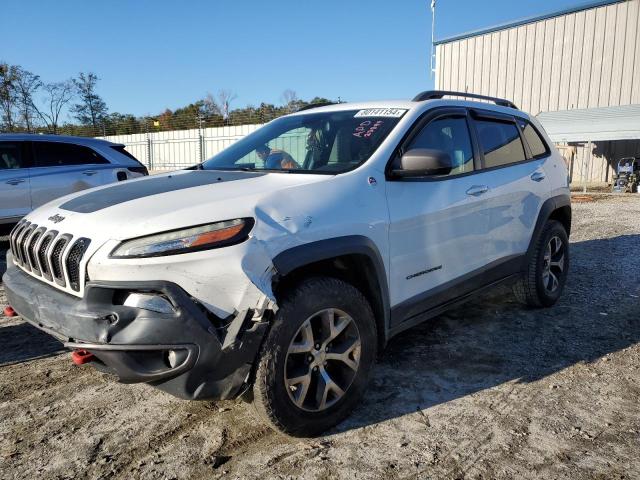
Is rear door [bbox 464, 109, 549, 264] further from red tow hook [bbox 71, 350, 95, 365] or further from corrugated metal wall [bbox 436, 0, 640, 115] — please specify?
corrugated metal wall [bbox 436, 0, 640, 115]

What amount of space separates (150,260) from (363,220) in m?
1.14

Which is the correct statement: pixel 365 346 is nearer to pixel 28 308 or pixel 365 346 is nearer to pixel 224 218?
pixel 224 218

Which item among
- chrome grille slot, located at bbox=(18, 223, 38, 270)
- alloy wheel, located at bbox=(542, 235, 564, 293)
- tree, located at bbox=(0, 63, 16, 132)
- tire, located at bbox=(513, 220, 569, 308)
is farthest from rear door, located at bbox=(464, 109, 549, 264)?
tree, located at bbox=(0, 63, 16, 132)

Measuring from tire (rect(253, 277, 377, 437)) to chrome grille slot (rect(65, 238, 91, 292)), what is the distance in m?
0.92

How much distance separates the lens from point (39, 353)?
12.4 ft

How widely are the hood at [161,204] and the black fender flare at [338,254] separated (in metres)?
0.28

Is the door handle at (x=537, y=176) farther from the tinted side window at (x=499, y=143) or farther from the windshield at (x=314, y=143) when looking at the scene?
the windshield at (x=314, y=143)

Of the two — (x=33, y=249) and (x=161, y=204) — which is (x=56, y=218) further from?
(x=161, y=204)

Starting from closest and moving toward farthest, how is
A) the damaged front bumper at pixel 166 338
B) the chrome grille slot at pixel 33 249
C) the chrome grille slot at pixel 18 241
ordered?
the damaged front bumper at pixel 166 338
the chrome grille slot at pixel 33 249
the chrome grille slot at pixel 18 241

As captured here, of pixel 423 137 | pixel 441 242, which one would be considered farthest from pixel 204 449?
pixel 423 137

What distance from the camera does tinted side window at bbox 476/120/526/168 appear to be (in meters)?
3.97

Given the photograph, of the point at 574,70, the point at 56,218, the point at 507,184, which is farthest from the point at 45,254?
the point at 574,70

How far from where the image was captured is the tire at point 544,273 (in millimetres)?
4484

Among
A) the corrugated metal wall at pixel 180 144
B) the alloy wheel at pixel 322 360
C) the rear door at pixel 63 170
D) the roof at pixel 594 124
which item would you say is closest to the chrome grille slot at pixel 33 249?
the alloy wheel at pixel 322 360
